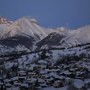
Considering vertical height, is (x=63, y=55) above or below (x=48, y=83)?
above

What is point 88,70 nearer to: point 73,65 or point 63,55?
point 73,65

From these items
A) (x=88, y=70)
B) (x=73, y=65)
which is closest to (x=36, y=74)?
(x=88, y=70)

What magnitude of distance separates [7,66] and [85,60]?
28.4m

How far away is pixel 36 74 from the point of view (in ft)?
355

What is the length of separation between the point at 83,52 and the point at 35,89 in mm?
86044

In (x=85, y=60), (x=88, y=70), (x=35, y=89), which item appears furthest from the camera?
(x=85, y=60)

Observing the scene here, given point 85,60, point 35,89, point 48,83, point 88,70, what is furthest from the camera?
point 85,60

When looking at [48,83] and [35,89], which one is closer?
[35,89]

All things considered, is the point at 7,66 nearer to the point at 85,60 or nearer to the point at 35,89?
the point at 85,60

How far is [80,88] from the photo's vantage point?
6869cm

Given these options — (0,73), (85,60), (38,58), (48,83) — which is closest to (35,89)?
(48,83)

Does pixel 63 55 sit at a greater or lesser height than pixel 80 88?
greater

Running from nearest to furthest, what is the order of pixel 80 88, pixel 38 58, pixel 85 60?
pixel 80 88
pixel 85 60
pixel 38 58

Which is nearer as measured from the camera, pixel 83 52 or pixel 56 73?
pixel 56 73
